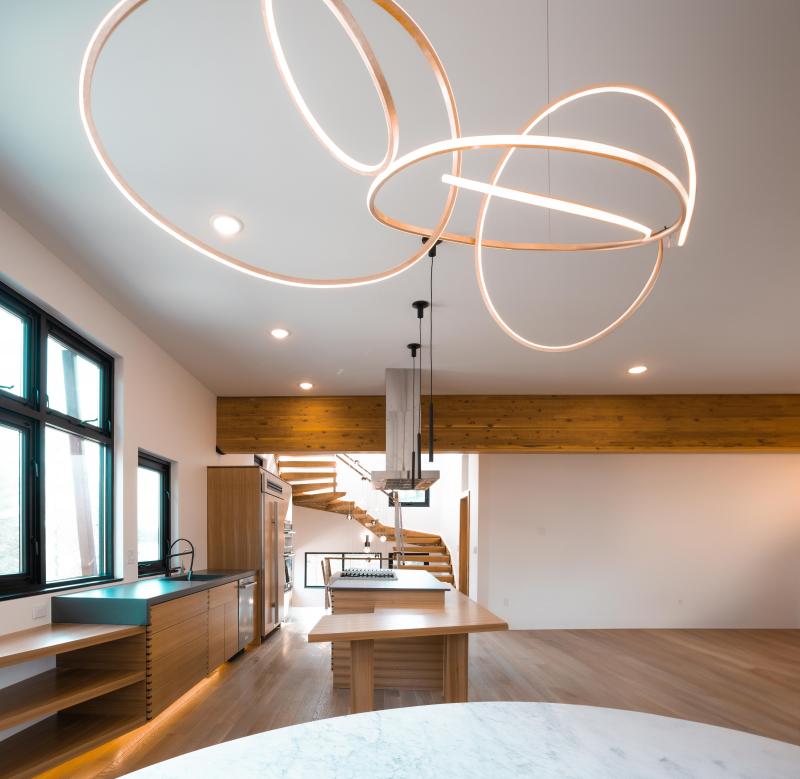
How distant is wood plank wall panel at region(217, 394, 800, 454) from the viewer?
26.8ft

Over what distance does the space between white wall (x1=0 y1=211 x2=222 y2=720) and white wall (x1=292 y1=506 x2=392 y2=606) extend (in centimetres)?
633

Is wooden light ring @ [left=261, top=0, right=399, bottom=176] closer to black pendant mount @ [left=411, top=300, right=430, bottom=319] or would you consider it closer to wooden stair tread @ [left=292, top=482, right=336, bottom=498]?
black pendant mount @ [left=411, top=300, right=430, bottom=319]

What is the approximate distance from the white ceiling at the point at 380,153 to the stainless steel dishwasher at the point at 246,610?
248 cm

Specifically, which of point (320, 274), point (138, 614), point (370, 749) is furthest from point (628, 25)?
point (138, 614)

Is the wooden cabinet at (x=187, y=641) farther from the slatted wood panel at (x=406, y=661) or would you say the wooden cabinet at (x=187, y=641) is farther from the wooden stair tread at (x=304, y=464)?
the wooden stair tread at (x=304, y=464)

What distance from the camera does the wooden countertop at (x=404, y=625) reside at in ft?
10.9

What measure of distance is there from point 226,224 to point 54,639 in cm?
225

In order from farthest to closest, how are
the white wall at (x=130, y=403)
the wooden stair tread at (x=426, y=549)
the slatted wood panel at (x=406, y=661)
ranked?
the wooden stair tread at (x=426, y=549) < the slatted wood panel at (x=406, y=661) < the white wall at (x=130, y=403)

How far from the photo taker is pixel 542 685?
554cm

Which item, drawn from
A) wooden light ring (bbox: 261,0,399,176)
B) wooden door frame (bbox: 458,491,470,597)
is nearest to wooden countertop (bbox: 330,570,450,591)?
wooden light ring (bbox: 261,0,399,176)

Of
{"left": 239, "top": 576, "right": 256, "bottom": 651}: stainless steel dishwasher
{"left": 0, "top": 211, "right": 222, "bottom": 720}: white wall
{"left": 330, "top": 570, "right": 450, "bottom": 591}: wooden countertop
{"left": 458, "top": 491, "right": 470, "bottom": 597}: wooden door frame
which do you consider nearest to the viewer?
{"left": 0, "top": 211, "right": 222, "bottom": 720}: white wall

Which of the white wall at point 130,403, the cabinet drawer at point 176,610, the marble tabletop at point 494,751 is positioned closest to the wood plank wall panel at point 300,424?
the white wall at point 130,403

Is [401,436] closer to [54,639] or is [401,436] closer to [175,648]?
[175,648]

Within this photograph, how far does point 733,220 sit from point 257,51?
2610 millimetres
